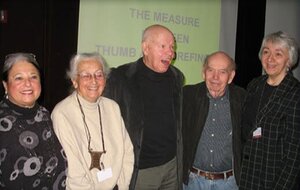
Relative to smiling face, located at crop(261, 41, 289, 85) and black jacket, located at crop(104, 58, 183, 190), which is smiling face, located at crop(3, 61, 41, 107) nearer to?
black jacket, located at crop(104, 58, 183, 190)

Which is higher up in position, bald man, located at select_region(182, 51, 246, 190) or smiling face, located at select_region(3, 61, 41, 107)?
smiling face, located at select_region(3, 61, 41, 107)

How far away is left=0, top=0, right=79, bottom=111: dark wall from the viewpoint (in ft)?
9.14

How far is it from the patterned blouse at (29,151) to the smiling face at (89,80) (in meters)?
0.28

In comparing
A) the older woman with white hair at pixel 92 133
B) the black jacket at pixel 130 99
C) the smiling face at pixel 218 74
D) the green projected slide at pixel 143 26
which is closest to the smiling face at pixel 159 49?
the black jacket at pixel 130 99

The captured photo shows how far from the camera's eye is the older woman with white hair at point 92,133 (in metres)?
2.02

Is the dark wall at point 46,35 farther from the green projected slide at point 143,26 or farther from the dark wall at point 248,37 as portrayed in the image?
the dark wall at point 248,37

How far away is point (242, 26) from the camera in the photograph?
4438 millimetres

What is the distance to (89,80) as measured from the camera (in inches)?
84.4

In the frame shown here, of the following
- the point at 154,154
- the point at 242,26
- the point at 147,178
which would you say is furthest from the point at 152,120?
the point at 242,26

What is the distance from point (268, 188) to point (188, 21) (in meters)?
2.06

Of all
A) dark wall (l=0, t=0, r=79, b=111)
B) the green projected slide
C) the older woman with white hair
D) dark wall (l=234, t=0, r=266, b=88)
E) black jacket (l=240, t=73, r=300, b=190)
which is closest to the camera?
the older woman with white hair

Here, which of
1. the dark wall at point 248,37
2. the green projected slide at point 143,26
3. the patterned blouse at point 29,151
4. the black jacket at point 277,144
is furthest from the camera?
the dark wall at point 248,37

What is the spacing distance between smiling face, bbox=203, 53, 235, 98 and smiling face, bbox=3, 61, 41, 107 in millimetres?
1273

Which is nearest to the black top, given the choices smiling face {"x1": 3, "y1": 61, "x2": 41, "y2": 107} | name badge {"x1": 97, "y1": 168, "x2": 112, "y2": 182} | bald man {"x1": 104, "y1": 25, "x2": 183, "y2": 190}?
bald man {"x1": 104, "y1": 25, "x2": 183, "y2": 190}
